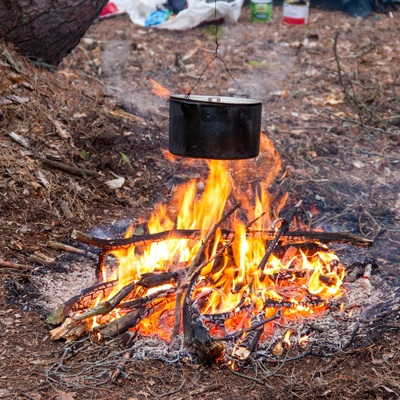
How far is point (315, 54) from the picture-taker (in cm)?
1016

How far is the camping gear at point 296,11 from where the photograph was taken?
36.8ft

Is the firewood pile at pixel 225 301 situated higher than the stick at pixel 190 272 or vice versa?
the stick at pixel 190 272

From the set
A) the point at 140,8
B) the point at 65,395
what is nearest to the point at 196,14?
the point at 140,8

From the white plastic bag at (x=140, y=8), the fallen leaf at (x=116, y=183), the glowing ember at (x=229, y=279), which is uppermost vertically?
the glowing ember at (x=229, y=279)

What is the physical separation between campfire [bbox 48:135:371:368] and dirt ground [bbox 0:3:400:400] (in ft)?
0.66

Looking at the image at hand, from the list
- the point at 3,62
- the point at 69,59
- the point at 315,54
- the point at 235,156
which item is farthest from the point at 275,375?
the point at 315,54

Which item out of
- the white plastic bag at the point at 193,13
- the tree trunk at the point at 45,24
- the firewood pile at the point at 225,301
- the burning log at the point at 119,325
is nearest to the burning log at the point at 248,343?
the firewood pile at the point at 225,301

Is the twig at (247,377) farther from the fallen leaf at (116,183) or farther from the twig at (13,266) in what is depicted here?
the fallen leaf at (116,183)

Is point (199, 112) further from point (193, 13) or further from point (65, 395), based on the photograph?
point (193, 13)

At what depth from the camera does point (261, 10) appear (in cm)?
1143

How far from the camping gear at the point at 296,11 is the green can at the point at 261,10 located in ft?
0.96

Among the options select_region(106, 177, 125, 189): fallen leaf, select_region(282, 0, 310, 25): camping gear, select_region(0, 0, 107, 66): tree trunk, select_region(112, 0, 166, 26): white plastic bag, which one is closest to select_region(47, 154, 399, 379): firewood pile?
select_region(106, 177, 125, 189): fallen leaf

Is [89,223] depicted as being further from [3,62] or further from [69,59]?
[69,59]

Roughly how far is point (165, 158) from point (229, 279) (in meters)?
2.44
